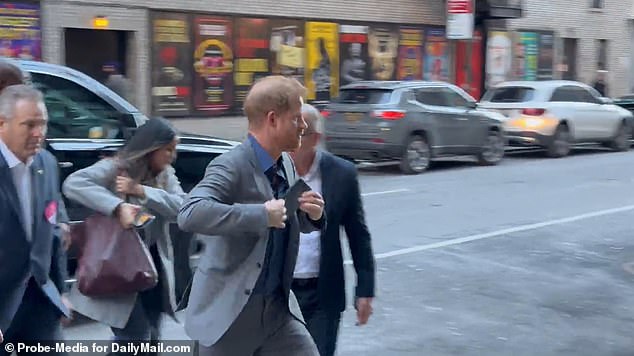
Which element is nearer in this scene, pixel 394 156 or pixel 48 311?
pixel 48 311

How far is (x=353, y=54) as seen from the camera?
84.1 ft

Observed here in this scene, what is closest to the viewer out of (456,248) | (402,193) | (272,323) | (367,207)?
(272,323)

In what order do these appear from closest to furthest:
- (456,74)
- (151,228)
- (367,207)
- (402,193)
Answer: (151,228) → (367,207) → (402,193) → (456,74)

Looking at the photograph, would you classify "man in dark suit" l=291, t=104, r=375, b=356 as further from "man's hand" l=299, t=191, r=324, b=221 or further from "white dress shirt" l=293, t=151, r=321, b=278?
"man's hand" l=299, t=191, r=324, b=221

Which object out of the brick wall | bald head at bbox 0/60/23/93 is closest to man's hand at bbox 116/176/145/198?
bald head at bbox 0/60/23/93

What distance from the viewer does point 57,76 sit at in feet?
26.6

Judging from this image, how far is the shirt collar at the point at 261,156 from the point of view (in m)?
3.83

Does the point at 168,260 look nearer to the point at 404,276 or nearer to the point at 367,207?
the point at 404,276

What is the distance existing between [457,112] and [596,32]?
56.2 feet

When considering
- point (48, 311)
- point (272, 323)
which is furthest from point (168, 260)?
point (272, 323)

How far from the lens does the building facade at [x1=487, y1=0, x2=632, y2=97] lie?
3070 cm

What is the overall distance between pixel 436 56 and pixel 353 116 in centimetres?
1105

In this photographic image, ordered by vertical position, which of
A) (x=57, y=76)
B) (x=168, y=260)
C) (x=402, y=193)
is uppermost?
(x=57, y=76)

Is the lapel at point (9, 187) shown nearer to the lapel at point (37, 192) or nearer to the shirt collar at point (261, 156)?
the lapel at point (37, 192)
